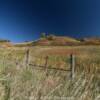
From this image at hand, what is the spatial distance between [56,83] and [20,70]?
0.75 meters

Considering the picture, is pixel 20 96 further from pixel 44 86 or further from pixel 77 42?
pixel 77 42

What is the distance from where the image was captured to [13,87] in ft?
Result: 10.0

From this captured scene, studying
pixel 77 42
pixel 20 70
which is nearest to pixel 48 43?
pixel 77 42

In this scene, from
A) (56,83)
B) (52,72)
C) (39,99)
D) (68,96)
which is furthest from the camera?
(52,72)

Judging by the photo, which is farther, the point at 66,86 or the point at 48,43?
the point at 48,43

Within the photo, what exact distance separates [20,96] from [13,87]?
0.21 meters

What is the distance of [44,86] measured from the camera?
3.16 m

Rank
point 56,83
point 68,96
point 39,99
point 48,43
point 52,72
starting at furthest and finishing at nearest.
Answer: point 48,43 < point 52,72 < point 56,83 < point 68,96 < point 39,99

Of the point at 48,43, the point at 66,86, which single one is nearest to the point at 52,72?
the point at 66,86

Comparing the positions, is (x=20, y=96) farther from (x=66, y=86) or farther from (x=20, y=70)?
(x=20, y=70)

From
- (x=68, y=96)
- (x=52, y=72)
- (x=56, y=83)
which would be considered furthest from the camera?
(x=52, y=72)

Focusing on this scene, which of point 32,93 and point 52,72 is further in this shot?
point 52,72

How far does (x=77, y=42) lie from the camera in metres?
66.6

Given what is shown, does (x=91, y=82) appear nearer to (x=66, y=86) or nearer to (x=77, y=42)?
(x=66, y=86)
